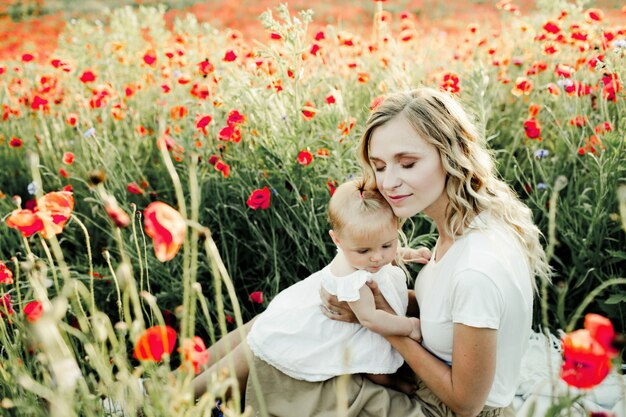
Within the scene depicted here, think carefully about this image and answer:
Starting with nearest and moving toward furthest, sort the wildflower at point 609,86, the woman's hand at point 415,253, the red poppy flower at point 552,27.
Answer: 1. the woman's hand at point 415,253
2. the wildflower at point 609,86
3. the red poppy flower at point 552,27

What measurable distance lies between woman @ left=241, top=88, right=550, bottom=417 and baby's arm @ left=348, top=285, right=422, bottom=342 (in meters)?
0.03

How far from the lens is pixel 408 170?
1.74 meters

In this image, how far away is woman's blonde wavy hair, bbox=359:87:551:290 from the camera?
1738 mm

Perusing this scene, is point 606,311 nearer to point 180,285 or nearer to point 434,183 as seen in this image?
point 434,183

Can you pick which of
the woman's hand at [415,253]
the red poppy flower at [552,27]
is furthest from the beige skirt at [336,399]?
the red poppy flower at [552,27]

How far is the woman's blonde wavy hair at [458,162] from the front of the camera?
1738 millimetres

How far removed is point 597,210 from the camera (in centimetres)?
225

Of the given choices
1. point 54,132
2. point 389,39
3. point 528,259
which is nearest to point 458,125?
point 528,259

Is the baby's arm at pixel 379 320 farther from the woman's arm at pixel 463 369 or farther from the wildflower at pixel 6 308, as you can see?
the wildflower at pixel 6 308

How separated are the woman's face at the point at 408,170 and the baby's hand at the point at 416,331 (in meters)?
0.33

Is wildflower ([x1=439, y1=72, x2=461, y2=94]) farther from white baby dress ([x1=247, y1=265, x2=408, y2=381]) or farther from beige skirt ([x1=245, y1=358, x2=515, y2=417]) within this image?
beige skirt ([x1=245, y1=358, x2=515, y2=417])

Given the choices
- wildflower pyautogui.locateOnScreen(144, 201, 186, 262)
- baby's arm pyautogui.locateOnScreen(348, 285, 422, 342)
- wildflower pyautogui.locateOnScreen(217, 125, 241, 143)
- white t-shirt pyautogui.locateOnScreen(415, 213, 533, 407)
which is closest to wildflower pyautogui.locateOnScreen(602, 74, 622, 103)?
white t-shirt pyautogui.locateOnScreen(415, 213, 533, 407)

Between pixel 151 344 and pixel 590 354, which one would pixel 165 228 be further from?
pixel 590 354

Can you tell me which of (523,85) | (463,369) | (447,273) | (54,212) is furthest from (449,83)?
(54,212)
